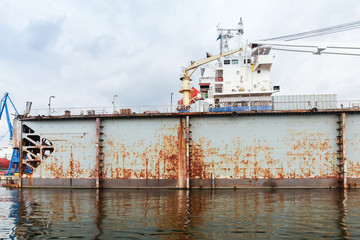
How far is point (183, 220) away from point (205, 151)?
50.4 feet

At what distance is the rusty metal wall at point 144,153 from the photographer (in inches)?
1130

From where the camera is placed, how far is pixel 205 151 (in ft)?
93.8

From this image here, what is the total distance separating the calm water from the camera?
11.2 meters

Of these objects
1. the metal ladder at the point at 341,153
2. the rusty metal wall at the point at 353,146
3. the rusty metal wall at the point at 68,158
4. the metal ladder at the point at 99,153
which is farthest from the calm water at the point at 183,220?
the rusty metal wall at the point at 68,158

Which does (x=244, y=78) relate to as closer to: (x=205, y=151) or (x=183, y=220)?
(x=205, y=151)

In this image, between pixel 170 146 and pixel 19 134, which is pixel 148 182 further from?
pixel 19 134

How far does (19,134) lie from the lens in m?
32.5

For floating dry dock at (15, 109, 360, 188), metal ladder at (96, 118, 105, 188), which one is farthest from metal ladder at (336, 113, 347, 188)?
metal ladder at (96, 118, 105, 188)

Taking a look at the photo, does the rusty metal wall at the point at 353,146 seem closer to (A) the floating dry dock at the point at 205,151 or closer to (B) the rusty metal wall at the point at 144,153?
(A) the floating dry dock at the point at 205,151

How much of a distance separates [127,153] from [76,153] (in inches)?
244

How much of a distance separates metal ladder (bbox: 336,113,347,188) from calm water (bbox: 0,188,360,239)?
866 cm

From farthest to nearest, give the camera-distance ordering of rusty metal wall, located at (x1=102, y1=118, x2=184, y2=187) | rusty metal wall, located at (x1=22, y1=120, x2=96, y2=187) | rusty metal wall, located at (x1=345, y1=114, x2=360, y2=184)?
rusty metal wall, located at (x1=22, y1=120, x2=96, y2=187) → rusty metal wall, located at (x1=102, y1=118, x2=184, y2=187) → rusty metal wall, located at (x1=345, y1=114, x2=360, y2=184)

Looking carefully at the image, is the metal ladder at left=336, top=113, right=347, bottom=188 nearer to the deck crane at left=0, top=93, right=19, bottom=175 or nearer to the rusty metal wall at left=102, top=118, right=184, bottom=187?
the rusty metal wall at left=102, top=118, right=184, bottom=187

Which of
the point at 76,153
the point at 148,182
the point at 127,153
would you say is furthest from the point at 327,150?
the point at 76,153
